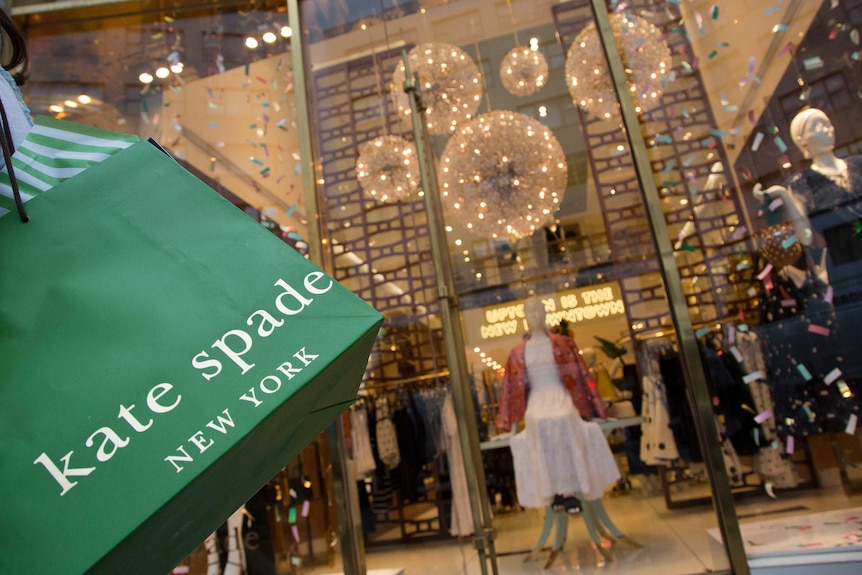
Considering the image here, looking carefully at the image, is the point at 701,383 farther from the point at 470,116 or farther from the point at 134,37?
the point at 134,37

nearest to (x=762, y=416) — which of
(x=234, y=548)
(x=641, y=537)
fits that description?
(x=641, y=537)

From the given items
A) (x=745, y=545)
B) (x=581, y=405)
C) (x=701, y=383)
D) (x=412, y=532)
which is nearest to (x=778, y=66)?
(x=701, y=383)

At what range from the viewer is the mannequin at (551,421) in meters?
2.85

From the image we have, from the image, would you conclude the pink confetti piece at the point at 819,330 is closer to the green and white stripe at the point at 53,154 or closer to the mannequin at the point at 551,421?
the mannequin at the point at 551,421

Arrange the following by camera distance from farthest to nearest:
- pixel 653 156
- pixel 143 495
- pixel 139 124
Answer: pixel 139 124
pixel 653 156
pixel 143 495

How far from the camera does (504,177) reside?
3.32 meters

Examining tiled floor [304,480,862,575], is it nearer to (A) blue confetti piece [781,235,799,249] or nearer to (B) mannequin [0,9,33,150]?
(A) blue confetti piece [781,235,799,249]

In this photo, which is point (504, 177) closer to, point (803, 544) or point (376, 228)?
point (376, 228)

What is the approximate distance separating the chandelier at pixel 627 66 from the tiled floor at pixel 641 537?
200 cm

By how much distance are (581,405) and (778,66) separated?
215 centimetres

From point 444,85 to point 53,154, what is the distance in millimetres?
3141

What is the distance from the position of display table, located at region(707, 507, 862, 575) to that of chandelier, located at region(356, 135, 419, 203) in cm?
231

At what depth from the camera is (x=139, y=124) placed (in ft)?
12.5

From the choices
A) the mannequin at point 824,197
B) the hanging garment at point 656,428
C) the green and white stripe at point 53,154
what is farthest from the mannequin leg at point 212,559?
the mannequin at point 824,197
